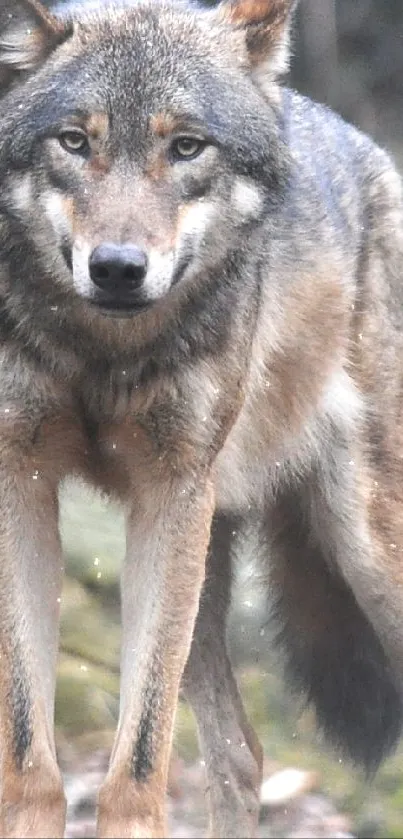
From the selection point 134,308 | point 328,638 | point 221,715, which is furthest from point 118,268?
point 328,638

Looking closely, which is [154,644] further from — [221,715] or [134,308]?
[221,715]

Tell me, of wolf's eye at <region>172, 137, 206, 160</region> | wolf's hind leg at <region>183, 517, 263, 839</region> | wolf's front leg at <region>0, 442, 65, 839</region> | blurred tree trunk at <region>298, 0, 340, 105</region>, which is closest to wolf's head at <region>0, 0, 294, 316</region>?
wolf's eye at <region>172, 137, 206, 160</region>

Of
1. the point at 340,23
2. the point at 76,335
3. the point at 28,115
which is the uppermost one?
the point at 28,115

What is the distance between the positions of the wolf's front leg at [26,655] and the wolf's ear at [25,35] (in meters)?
1.00

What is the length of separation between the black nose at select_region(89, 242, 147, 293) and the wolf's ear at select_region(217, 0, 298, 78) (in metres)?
0.96

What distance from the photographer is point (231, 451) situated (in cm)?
540

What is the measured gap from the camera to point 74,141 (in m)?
4.28

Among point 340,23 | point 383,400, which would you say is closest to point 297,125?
point 383,400

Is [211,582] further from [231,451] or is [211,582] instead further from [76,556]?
[76,556]

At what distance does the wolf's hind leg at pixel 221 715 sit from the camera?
569 cm

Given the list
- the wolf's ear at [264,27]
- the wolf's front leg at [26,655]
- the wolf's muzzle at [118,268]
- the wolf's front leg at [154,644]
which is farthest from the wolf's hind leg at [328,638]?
the wolf's muzzle at [118,268]

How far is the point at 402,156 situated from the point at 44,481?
7255 mm

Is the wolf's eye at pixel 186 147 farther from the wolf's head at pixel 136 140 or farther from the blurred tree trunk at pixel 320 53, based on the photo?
the blurred tree trunk at pixel 320 53

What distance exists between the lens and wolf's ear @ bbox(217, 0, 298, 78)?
4719 mm
